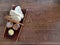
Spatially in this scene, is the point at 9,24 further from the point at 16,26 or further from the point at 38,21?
the point at 38,21

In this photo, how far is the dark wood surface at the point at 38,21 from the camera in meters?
1.30

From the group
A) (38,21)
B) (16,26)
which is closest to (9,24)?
(16,26)

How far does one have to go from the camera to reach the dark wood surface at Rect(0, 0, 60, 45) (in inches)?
51.3

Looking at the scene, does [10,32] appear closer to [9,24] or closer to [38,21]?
[9,24]

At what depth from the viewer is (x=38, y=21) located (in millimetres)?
1358

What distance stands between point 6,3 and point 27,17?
223 mm

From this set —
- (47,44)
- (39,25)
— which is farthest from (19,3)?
(47,44)

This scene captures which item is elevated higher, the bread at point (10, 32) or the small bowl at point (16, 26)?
the small bowl at point (16, 26)

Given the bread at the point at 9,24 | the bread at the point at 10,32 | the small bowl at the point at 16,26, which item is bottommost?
the bread at the point at 10,32

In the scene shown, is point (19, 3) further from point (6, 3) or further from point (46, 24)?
point (46, 24)

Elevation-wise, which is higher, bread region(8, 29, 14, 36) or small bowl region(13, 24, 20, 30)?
small bowl region(13, 24, 20, 30)

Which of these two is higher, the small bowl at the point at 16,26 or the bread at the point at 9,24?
the bread at the point at 9,24

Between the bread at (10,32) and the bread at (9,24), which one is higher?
the bread at (9,24)

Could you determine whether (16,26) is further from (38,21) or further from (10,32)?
(38,21)
